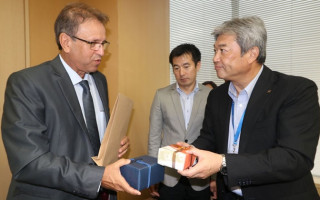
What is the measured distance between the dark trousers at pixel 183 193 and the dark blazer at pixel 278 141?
3.28ft

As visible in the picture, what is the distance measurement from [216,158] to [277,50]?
7.59ft

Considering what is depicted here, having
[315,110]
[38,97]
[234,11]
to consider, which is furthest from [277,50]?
[38,97]

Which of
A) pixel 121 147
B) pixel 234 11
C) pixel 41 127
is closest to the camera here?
pixel 41 127

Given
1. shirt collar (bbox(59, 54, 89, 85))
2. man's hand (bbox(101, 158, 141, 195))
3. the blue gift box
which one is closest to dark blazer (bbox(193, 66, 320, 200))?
the blue gift box

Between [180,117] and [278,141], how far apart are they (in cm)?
118

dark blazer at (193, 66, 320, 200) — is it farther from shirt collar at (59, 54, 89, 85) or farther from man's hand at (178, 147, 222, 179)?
shirt collar at (59, 54, 89, 85)

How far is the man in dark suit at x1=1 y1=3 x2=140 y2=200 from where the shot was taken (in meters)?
1.09

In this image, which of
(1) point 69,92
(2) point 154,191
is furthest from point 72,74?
(2) point 154,191

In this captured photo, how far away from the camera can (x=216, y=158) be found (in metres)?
1.19

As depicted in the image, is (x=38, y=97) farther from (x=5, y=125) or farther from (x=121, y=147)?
(x=121, y=147)

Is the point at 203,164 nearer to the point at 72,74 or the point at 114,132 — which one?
the point at 114,132

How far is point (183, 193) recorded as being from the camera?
87.4 inches

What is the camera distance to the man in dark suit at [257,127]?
1.16 meters

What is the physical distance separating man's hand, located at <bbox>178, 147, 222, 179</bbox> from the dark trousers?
1.10 meters
